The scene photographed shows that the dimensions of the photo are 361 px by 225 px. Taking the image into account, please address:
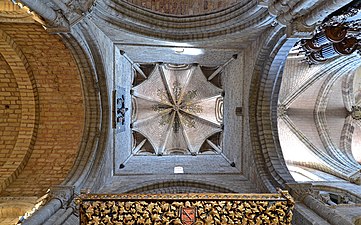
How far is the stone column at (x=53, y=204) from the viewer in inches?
176

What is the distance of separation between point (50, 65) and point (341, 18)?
756 cm

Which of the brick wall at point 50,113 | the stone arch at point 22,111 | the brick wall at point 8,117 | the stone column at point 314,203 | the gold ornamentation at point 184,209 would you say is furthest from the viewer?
the brick wall at point 8,117

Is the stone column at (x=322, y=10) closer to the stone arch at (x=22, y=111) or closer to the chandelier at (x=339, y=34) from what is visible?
the chandelier at (x=339, y=34)

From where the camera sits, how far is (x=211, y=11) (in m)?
7.63

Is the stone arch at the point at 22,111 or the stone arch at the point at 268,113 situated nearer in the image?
the stone arch at the point at 268,113

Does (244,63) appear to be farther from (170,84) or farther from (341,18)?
(170,84)

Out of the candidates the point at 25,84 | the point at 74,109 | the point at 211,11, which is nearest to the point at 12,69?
the point at 25,84

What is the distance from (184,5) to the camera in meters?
7.91

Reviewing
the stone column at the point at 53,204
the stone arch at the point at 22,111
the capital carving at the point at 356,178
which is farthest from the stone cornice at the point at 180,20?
the capital carving at the point at 356,178

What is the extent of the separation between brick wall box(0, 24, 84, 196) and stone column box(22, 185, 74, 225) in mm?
2261

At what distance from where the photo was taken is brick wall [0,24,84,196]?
7.67m

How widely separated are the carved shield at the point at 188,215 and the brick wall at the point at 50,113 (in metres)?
5.40

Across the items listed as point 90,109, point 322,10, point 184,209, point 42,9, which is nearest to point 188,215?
point 184,209

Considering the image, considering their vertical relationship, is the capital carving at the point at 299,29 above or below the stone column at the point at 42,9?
below
